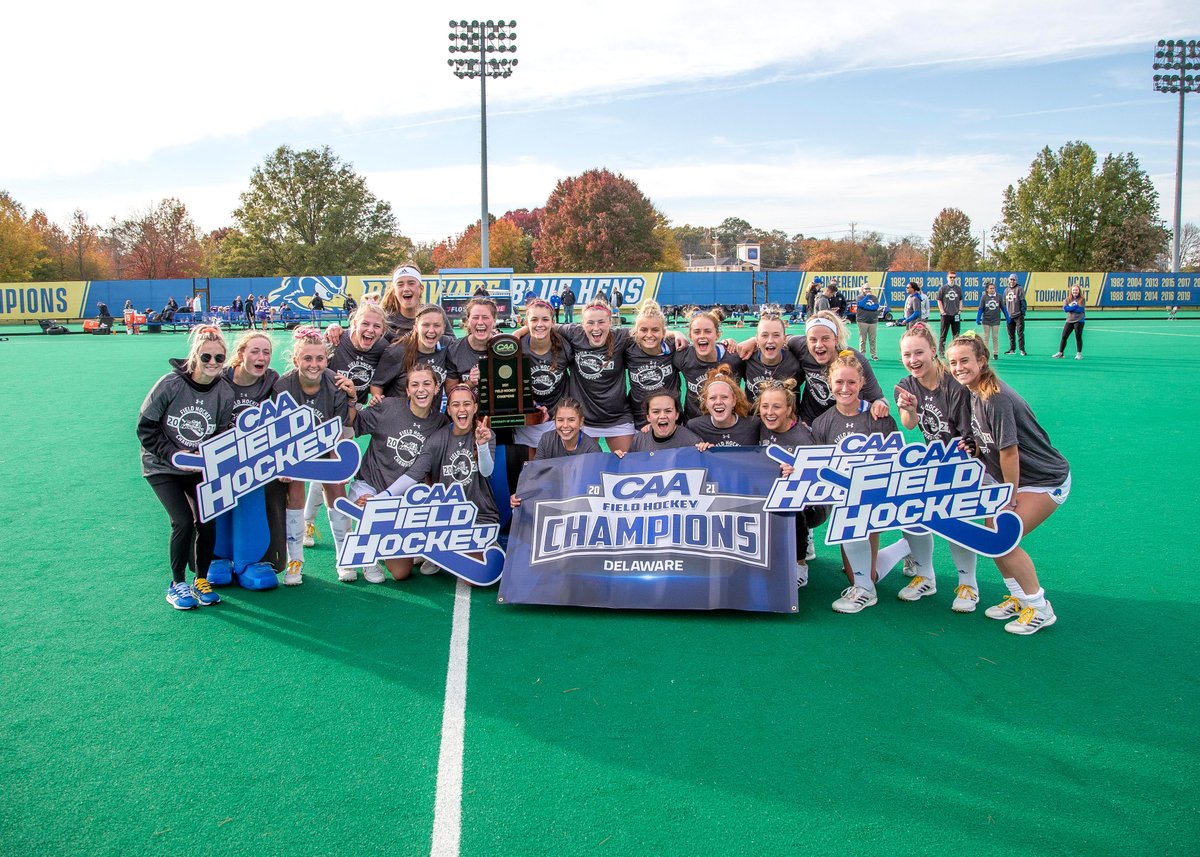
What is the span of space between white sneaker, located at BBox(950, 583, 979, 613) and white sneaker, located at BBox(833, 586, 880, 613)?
485 mm

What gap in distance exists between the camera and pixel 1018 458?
16.3 feet

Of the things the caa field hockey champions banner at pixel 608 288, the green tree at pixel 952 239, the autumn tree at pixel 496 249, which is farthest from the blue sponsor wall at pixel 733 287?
the green tree at pixel 952 239

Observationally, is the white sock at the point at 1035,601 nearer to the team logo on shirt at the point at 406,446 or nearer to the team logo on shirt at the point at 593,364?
the team logo on shirt at the point at 593,364

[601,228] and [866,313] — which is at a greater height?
[601,228]

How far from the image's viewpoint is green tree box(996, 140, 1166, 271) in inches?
2217

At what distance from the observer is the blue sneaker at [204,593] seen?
5.55 meters

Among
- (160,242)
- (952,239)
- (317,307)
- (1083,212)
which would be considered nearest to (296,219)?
(160,242)

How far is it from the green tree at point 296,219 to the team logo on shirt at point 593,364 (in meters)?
65.0

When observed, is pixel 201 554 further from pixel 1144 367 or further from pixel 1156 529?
pixel 1144 367

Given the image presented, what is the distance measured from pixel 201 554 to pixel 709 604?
3.33 metres

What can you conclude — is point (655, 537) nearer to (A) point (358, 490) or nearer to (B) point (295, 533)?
(A) point (358, 490)

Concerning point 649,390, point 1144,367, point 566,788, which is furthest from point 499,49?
point 566,788

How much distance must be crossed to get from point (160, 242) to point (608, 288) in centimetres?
4972

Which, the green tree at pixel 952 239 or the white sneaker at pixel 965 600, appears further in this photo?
the green tree at pixel 952 239
